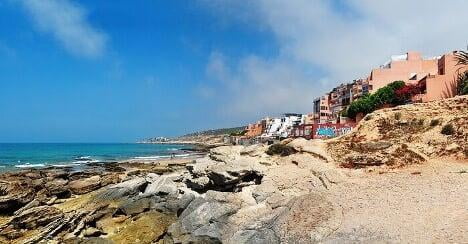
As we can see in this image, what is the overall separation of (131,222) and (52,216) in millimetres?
4044

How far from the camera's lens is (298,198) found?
19.3m

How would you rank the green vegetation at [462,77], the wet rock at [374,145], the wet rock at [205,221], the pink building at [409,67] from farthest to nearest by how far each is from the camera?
the pink building at [409,67], the green vegetation at [462,77], the wet rock at [374,145], the wet rock at [205,221]

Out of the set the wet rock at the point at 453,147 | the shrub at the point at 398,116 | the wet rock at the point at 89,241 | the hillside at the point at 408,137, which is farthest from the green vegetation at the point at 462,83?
the wet rock at the point at 89,241

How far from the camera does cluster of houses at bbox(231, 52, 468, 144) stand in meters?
46.3

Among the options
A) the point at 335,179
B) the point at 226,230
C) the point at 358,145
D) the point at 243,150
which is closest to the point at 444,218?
the point at 335,179

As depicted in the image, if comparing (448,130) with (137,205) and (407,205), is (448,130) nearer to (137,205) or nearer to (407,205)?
(407,205)

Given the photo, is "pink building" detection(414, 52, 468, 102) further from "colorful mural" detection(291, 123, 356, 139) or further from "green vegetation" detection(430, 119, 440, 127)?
"green vegetation" detection(430, 119, 440, 127)

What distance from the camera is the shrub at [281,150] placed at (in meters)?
27.0

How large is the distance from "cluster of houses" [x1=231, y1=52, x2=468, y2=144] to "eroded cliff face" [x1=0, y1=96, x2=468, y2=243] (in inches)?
662

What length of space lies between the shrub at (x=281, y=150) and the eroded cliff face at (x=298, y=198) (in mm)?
298

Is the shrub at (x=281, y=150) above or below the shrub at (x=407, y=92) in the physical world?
below

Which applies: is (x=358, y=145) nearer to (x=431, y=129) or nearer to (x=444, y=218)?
(x=431, y=129)

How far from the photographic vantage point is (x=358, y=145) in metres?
26.3

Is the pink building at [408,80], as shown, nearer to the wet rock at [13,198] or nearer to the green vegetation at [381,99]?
the green vegetation at [381,99]
